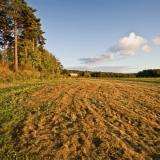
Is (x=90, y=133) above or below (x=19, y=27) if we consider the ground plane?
below

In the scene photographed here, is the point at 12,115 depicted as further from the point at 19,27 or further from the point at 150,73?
the point at 150,73

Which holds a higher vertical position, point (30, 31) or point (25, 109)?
point (30, 31)

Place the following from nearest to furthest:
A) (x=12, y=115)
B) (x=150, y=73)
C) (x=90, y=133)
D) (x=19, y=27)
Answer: (x=90, y=133) < (x=12, y=115) < (x=19, y=27) < (x=150, y=73)

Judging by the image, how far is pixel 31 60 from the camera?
3466 cm

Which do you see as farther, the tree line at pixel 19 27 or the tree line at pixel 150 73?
the tree line at pixel 150 73

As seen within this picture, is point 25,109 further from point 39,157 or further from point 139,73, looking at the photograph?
point 139,73

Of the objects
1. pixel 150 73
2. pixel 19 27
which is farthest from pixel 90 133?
pixel 150 73

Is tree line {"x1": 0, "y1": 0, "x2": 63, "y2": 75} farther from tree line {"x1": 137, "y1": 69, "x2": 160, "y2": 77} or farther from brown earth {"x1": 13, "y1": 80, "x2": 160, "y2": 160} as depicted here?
tree line {"x1": 137, "y1": 69, "x2": 160, "y2": 77}

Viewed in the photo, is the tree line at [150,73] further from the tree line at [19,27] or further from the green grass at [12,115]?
the green grass at [12,115]

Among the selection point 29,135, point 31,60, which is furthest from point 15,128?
point 31,60

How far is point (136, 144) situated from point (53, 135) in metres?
2.64

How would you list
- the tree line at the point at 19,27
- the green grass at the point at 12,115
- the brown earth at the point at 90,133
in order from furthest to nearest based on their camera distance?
the tree line at the point at 19,27
the green grass at the point at 12,115
the brown earth at the point at 90,133

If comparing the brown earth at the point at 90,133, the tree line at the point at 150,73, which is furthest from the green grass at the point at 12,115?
the tree line at the point at 150,73

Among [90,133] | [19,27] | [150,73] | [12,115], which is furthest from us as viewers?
[150,73]
